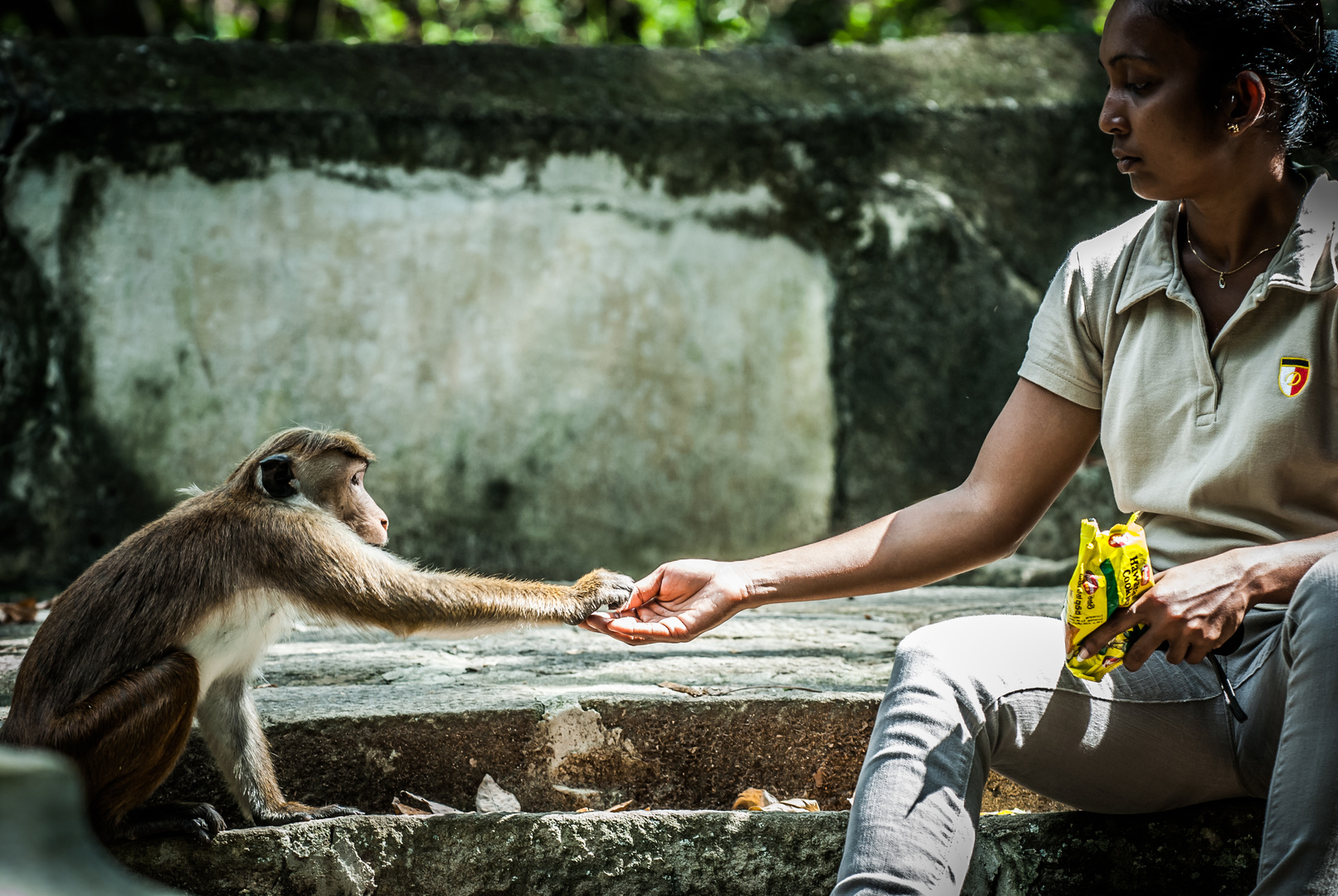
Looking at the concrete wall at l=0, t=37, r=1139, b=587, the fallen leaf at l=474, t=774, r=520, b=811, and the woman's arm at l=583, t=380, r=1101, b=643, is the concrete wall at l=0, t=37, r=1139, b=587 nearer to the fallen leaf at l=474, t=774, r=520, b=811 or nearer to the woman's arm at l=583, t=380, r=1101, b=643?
the fallen leaf at l=474, t=774, r=520, b=811

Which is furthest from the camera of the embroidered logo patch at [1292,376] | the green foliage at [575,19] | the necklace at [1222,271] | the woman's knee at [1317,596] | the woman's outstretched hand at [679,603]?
the green foliage at [575,19]

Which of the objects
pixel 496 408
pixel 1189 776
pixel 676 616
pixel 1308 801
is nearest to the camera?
pixel 1308 801

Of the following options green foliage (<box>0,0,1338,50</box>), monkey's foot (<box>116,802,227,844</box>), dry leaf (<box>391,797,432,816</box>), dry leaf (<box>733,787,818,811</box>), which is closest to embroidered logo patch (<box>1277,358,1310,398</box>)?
dry leaf (<box>733,787,818,811</box>)

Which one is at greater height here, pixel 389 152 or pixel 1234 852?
pixel 389 152

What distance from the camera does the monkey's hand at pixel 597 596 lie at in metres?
2.80

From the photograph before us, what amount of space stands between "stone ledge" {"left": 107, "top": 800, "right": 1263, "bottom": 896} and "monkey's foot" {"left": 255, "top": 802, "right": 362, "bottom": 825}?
0.10 m

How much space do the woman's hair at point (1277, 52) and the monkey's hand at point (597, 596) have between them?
5.17ft

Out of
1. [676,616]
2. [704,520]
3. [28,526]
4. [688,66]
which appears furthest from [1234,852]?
[28,526]

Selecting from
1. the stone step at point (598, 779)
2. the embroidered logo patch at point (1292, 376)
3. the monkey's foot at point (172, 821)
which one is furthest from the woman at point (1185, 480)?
the monkey's foot at point (172, 821)

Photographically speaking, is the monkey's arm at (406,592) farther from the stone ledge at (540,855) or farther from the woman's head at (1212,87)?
the woman's head at (1212,87)

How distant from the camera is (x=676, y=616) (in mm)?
2445

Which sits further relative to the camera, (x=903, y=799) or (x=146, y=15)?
(x=146, y=15)

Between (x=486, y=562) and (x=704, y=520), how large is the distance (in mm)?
927

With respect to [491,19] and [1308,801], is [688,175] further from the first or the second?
[491,19]
